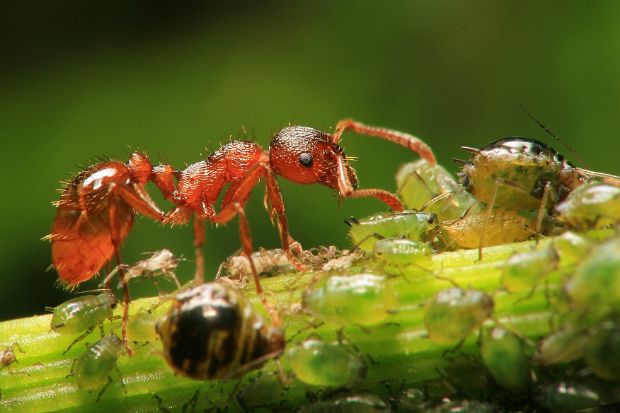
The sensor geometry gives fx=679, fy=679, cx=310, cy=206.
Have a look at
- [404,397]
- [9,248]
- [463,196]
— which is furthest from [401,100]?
[404,397]

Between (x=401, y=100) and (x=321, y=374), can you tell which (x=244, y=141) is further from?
(x=321, y=374)

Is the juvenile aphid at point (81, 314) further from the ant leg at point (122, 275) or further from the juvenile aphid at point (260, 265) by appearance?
the juvenile aphid at point (260, 265)

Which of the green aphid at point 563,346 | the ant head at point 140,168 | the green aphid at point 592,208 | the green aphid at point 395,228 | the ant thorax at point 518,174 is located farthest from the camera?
the ant head at point 140,168

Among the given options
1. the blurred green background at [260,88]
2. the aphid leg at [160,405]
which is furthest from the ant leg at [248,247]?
the blurred green background at [260,88]

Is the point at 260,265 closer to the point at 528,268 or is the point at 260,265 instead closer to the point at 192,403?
the point at 192,403

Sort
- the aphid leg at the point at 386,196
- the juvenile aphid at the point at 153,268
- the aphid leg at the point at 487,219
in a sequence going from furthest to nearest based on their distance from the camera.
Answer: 1. the aphid leg at the point at 386,196
2. the juvenile aphid at the point at 153,268
3. the aphid leg at the point at 487,219

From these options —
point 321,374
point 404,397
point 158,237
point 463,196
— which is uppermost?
point 463,196

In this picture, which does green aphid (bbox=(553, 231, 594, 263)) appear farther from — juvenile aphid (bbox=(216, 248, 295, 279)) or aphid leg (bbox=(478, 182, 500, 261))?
juvenile aphid (bbox=(216, 248, 295, 279))
